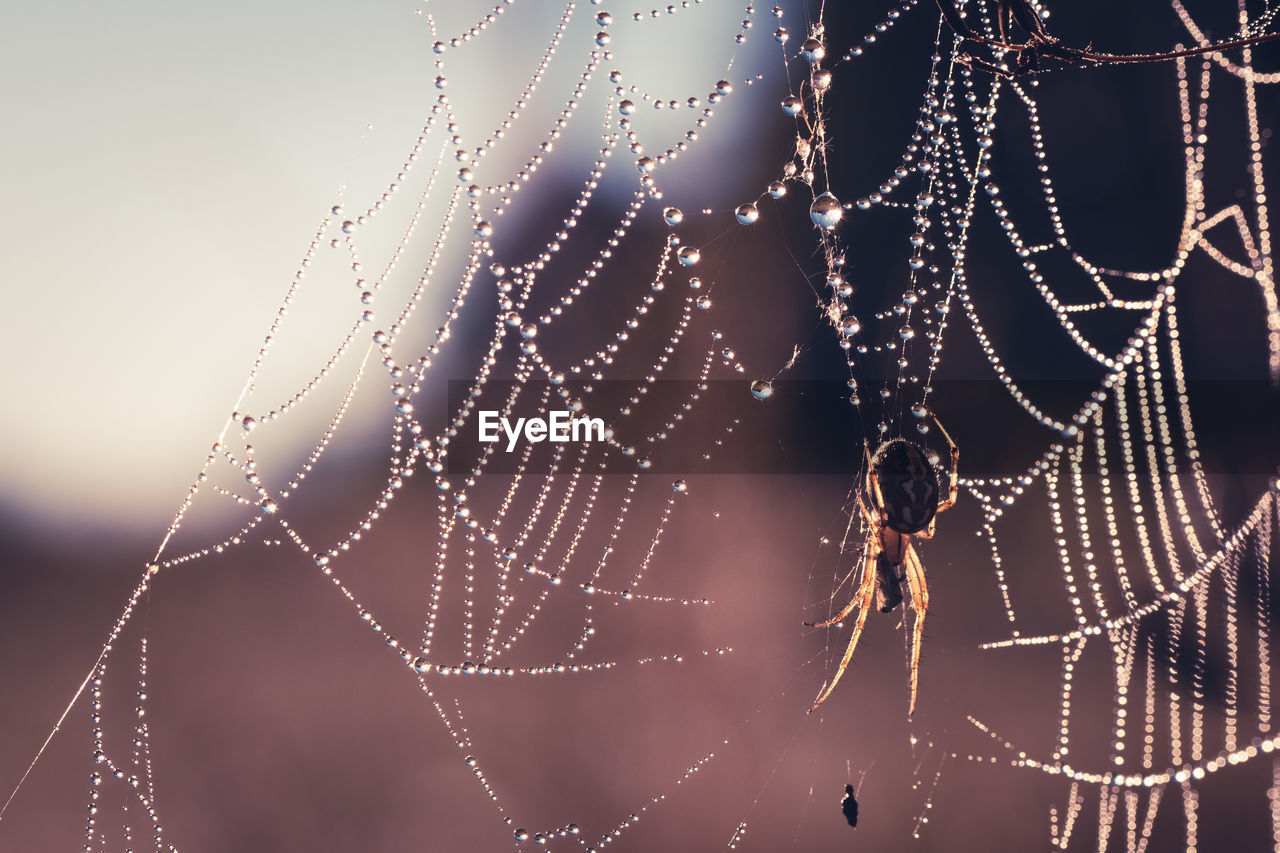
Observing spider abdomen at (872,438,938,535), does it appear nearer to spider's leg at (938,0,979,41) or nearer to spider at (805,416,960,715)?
spider at (805,416,960,715)

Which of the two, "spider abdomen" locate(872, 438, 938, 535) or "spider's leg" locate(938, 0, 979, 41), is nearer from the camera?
"spider's leg" locate(938, 0, 979, 41)

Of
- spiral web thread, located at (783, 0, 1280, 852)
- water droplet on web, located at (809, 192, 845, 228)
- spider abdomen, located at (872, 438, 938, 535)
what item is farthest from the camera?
spiral web thread, located at (783, 0, 1280, 852)

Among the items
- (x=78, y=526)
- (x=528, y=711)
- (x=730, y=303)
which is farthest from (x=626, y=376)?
(x=78, y=526)

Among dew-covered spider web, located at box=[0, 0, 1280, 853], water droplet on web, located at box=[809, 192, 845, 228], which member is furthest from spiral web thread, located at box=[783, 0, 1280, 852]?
water droplet on web, located at box=[809, 192, 845, 228]

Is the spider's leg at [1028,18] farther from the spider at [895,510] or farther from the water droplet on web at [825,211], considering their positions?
the spider at [895,510]

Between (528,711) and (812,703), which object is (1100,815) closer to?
(812,703)

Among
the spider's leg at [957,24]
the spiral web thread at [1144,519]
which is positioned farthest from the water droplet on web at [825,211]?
the spiral web thread at [1144,519]

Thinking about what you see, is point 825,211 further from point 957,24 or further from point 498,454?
point 498,454
